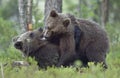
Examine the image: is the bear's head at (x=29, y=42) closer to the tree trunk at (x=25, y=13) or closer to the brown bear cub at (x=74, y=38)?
the brown bear cub at (x=74, y=38)

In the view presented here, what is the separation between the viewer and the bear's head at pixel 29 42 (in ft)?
37.8

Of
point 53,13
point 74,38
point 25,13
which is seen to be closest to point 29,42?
point 53,13

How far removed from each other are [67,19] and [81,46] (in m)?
0.70

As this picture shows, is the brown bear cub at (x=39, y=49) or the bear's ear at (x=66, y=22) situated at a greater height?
the bear's ear at (x=66, y=22)

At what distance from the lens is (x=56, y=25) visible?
1142 centimetres

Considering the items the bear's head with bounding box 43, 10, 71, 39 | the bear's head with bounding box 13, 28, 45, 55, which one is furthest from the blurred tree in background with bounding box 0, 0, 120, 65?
the bear's head with bounding box 43, 10, 71, 39

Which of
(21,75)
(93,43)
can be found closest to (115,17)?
(93,43)

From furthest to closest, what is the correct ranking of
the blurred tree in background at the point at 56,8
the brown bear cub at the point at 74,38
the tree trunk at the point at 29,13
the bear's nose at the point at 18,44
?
1. the blurred tree in background at the point at 56,8
2. the tree trunk at the point at 29,13
3. the bear's nose at the point at 18,44
4. the brown bear cub at the point at 74,38

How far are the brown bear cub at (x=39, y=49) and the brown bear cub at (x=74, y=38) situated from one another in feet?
0.57

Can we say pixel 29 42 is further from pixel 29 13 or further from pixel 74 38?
pixel 29 13

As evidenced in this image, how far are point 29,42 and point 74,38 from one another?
1.02 metres

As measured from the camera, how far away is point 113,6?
3716cm

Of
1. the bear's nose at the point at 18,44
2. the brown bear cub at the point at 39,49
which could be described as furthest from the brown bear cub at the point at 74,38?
the bear's nose at the point at 18,44

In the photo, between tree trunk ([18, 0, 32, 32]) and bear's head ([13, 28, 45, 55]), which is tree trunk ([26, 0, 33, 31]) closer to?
tree trunk ([18, 0, 32, 32])
